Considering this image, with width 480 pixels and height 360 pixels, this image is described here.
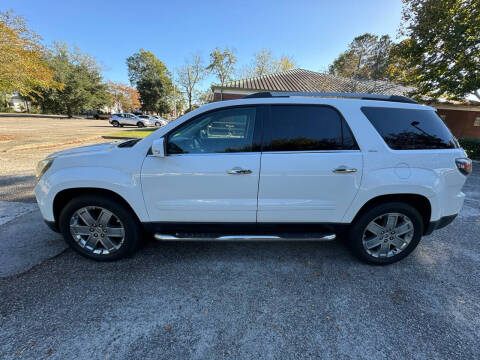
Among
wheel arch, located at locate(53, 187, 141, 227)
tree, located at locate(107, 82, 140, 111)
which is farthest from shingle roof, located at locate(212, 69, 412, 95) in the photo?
tree, located at locate(107, 82, 140, 111)

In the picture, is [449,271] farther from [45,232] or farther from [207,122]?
[45,232]

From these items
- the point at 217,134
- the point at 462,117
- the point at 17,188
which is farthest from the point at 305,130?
the point at 462,117

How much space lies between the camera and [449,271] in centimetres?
266

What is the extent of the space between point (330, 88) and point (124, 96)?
63363mm

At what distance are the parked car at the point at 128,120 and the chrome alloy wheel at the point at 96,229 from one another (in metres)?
32.7

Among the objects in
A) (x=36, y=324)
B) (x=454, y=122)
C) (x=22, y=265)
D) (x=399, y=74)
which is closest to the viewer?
(x=36, y=324)

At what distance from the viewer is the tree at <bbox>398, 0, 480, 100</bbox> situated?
36.0ft

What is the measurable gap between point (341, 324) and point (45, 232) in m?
4.00

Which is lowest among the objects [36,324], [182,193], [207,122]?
[36,324]

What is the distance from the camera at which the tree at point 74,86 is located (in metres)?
40.2

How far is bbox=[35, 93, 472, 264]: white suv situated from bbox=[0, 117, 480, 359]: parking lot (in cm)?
42

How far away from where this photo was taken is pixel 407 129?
95.6 inches

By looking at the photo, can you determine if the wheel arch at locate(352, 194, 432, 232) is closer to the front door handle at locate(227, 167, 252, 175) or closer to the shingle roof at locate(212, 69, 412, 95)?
the front door handle at locate(227, 167, 252, 175)

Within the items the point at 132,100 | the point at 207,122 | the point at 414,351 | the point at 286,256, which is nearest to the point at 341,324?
the point at 414,351
